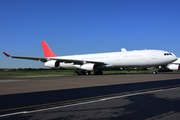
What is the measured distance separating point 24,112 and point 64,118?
4.42 ft

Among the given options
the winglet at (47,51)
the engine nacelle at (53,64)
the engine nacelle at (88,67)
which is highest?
the winglet at (47,51)

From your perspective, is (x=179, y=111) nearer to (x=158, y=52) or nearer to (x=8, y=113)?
(x=8, y=113)

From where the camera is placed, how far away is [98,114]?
15.7 ft

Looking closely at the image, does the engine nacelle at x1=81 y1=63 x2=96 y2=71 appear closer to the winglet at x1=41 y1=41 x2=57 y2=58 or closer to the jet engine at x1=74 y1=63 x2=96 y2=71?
the jet engine at x1=74 y1=63 x2=96 y2=71

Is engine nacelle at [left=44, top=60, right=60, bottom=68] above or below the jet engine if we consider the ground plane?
above

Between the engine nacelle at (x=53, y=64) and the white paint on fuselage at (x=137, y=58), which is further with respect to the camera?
the engine nacelle at (x=53, y=64)

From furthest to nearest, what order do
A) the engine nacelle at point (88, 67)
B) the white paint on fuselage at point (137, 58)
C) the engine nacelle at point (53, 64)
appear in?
1. the engine nacelle at point (53, 64)
2. the engine nacelle at point (88, 67)
3. the white paint on fuselage at point (137, 58)

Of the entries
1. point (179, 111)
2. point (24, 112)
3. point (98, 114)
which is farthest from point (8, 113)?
point (179, 111)

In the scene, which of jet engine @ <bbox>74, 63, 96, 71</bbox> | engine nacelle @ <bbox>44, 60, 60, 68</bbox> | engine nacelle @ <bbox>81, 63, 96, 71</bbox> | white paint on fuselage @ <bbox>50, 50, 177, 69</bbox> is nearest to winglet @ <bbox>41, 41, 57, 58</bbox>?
engine nacelle @ <bbox>44, 60, 60, 68</bbox>

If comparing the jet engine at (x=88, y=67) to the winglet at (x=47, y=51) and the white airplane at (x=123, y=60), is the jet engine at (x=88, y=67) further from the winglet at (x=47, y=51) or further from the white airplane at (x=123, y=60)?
the winglet at (x=47, y=51)

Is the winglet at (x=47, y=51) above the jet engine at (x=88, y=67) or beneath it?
above

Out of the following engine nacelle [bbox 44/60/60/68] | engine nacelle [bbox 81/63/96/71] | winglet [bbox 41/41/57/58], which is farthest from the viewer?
winglet [bbox 41/41/57/58]

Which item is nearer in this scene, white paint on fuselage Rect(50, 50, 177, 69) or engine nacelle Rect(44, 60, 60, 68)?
white paint on fuselage Rect(50, 50, 177, 69)

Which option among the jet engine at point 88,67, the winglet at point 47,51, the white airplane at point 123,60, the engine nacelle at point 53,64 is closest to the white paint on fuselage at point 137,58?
the white airplane at point 123,60
